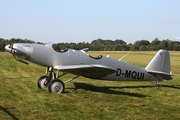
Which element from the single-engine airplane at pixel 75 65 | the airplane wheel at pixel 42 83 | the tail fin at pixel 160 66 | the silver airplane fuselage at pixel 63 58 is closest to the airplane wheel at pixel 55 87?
the single-engine airplane at pixel 75 65

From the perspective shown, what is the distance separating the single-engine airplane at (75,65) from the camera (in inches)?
370

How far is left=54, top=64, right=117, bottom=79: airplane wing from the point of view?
9.01 m

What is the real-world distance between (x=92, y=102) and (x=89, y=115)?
172cm

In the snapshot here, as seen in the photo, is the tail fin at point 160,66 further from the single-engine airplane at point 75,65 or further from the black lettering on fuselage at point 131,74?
the black lettering on fuselage at point 131,74

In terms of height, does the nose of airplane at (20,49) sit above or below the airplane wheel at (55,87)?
above

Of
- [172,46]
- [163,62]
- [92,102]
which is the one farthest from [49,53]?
[172,46]

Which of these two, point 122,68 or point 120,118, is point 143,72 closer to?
point 122,68

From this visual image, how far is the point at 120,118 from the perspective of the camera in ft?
20.1

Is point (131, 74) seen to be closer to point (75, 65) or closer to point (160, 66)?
point (160, 66)

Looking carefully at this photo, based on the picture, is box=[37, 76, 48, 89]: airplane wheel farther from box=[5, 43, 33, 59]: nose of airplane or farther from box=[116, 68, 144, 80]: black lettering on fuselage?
box=[116, 68, 144, 80]: black lettering on fuselage

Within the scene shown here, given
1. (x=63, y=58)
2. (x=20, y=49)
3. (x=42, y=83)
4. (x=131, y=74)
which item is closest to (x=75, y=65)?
(x=63, y=58)

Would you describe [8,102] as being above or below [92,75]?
below

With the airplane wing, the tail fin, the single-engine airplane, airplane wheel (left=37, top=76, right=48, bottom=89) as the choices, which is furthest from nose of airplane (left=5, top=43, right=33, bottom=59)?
the tail fin

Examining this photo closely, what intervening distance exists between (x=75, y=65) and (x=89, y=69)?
908mm
